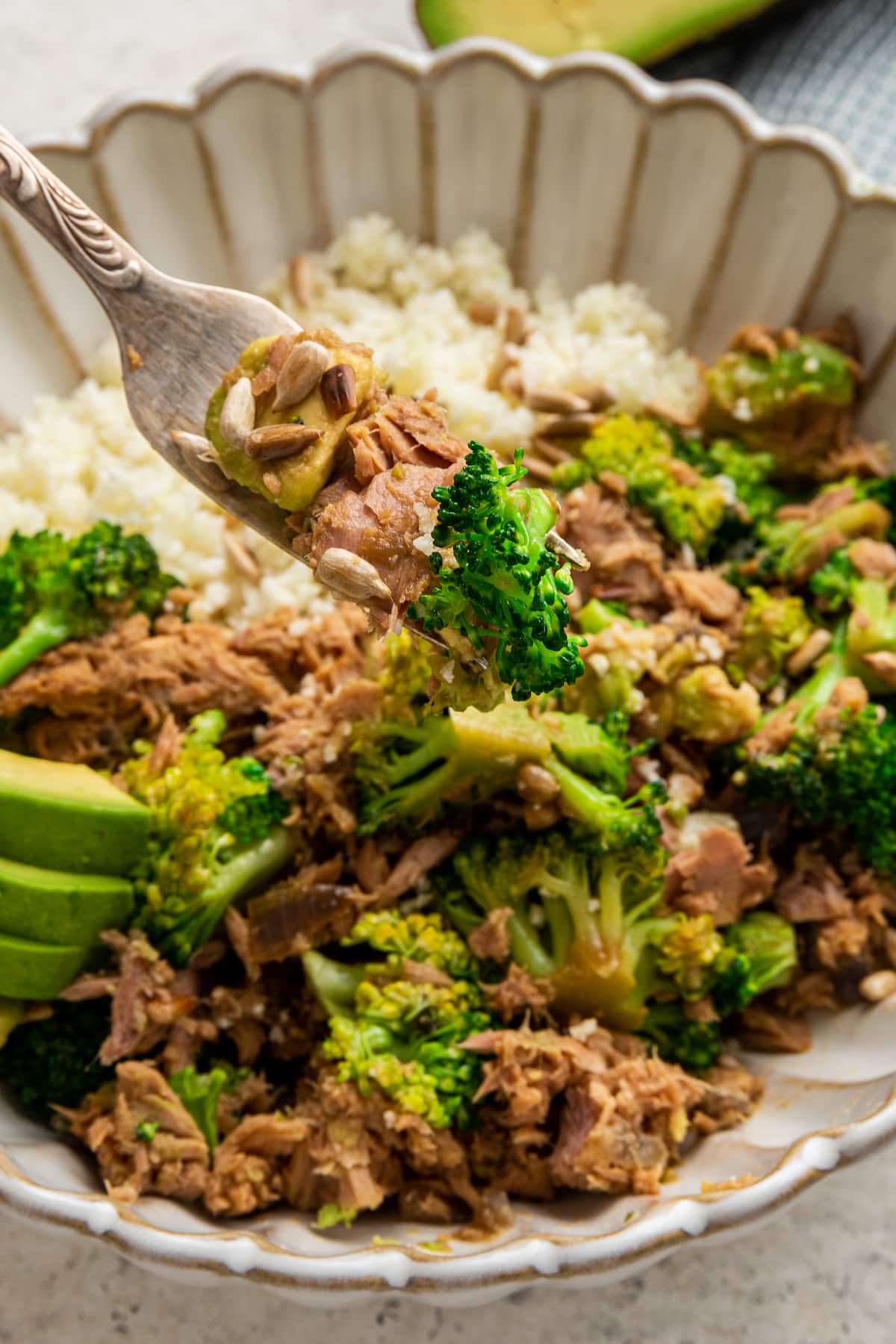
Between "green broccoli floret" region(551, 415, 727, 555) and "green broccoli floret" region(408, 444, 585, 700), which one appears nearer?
"green broccoli floret" region(408, 444, 585, 700)

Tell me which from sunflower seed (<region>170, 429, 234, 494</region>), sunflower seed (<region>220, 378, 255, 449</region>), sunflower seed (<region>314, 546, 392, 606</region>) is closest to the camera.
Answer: sunflower seed (<region>314, 546, 392, 606</region>)

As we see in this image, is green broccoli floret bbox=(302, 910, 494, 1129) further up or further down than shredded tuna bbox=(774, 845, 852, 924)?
further down

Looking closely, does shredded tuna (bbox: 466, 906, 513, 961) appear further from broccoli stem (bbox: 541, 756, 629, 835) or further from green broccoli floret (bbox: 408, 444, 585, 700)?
green broccoli floret (bbox: 408, 444, 585, 700)

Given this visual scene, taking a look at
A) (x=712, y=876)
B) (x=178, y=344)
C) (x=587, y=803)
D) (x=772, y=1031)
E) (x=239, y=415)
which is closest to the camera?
(x=239, y=415)

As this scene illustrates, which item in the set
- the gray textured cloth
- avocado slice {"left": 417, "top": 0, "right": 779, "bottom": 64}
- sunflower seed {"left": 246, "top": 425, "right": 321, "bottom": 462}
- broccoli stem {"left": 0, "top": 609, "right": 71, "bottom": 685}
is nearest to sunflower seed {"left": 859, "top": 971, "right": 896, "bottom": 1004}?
sunflower seed {"left": 246, "top": 425, "right": 321, "bottom": 462}

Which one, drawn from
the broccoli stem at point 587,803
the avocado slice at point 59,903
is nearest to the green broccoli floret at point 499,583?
the broccoli stem at point 587,803

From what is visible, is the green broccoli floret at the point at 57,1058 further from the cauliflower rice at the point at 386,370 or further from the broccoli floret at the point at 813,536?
the broccoli floret at the point at 813,536

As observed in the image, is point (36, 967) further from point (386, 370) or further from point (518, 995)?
point (386, 370)

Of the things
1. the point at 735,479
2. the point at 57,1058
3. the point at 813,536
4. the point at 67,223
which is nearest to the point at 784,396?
the point at 735,479
